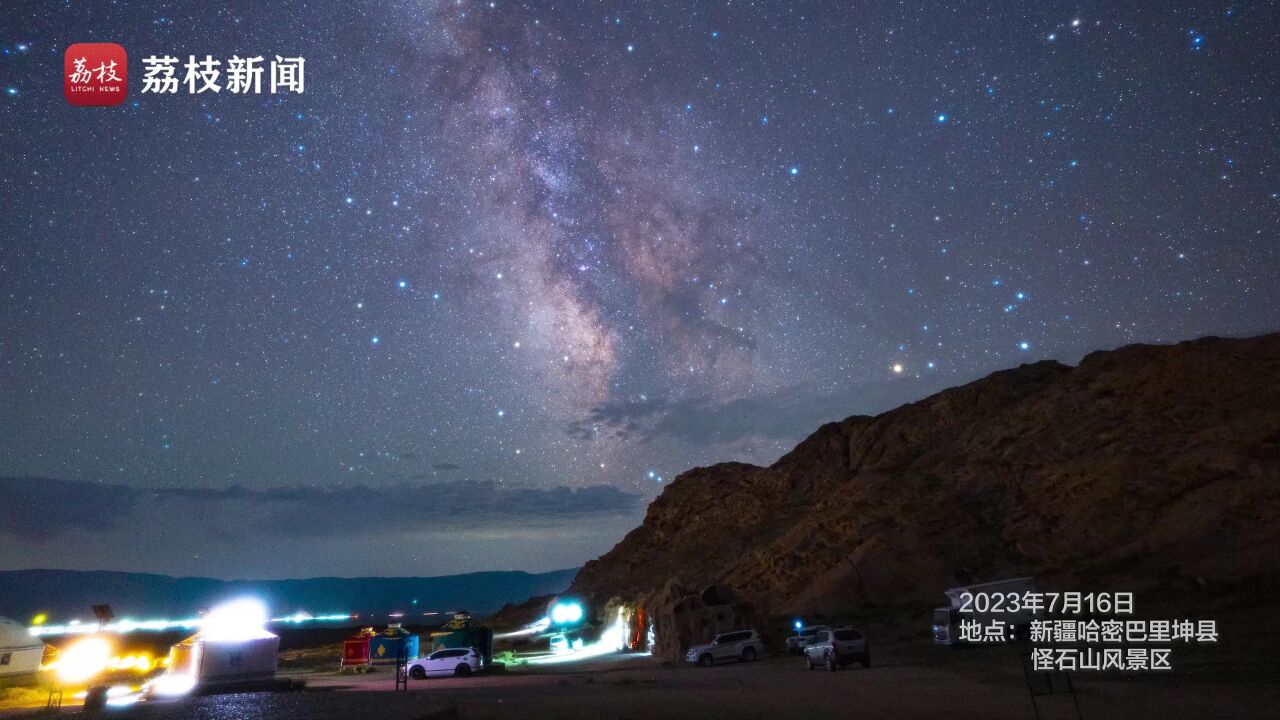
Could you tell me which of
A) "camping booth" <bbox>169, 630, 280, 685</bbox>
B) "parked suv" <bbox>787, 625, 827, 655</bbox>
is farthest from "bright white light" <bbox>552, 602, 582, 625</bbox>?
"camping booth" <bbox>169, 630, 280, 685</bbox>

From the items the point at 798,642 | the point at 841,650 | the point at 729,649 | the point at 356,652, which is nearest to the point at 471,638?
the point at 356,652

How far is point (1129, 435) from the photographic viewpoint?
58.3m

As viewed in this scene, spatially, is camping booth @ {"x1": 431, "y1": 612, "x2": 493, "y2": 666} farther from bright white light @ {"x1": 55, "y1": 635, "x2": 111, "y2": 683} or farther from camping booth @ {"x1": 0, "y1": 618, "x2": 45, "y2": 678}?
camping booth @ {"x1": 0, "y1": 618, "x2": 45, "y2": 678}

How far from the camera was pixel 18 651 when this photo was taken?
5550 cm

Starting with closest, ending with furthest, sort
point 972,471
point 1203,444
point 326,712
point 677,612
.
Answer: point 326,712 → point 677,612 → point 1203,444 → point 972,471

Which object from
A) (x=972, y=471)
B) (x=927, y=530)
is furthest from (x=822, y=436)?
(x=927, y=530)

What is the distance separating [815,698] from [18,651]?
60974 millimetres

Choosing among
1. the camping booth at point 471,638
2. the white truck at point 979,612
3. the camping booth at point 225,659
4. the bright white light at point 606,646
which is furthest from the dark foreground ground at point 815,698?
the bright white light at point 606,646

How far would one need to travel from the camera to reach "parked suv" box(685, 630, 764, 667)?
1686 inches

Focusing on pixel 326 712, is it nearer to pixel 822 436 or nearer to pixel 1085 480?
pixel 1085 480

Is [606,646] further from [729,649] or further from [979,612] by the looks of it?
[979,612]

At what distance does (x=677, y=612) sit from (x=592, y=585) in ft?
188

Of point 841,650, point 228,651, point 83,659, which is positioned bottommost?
point 83,659

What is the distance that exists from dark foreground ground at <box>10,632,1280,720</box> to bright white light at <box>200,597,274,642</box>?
643 centimetres
